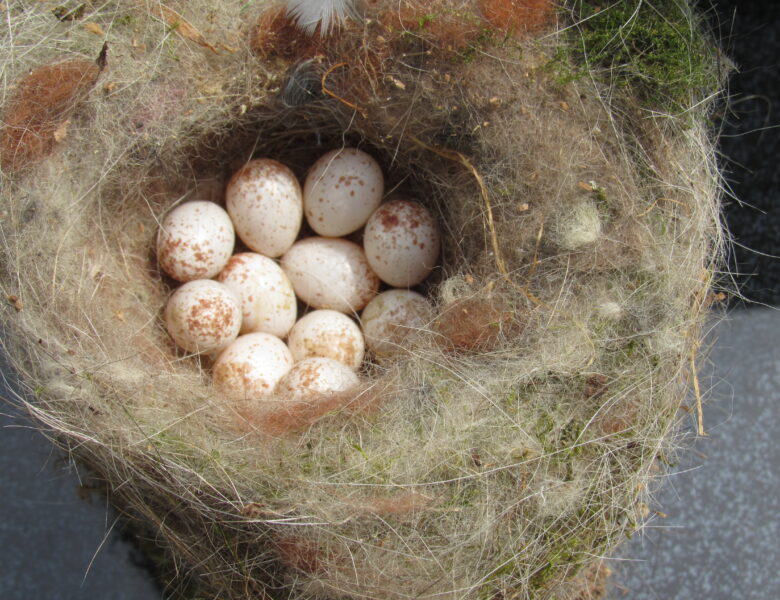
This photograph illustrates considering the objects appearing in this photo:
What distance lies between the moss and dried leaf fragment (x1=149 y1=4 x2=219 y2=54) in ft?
1.86

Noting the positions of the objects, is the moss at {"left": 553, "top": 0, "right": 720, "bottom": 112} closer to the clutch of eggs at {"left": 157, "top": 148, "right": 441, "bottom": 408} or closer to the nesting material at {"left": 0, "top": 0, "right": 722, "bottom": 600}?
the nesting material at {"left": 0, "top": 0, "right": 722, "bottom": 600}

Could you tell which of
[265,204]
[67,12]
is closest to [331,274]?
[265,204]

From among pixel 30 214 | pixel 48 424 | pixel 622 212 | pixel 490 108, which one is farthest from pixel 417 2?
pixel 48 424

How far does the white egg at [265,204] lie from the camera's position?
127 centimetres

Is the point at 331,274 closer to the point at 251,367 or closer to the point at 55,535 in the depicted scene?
the point at 251,367

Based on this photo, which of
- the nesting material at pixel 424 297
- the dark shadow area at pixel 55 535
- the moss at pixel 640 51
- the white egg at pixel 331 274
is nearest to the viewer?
the nesting material at pixel 424 297

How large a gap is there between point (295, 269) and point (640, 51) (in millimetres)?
668

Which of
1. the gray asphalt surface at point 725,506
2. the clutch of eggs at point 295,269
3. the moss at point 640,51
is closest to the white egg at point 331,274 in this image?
the clutch of eggs at point 295,269

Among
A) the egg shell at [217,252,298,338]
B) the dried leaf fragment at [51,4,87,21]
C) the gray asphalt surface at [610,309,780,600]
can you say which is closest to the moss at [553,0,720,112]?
the gray asphalt surface at [610,309,780,600]

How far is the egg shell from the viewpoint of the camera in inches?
49.8

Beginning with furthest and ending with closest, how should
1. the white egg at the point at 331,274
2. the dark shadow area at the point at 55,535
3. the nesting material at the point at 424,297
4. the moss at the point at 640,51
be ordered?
the white egg at the point at 331,274 → the dark shadow area at the point at 55,535 → the moss at the point at 640,51 → the nesting material at the point at 424,297

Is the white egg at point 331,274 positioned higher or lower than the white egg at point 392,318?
higher

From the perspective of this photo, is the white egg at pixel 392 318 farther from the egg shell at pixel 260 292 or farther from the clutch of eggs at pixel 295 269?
the egg shell at pixel 260 292

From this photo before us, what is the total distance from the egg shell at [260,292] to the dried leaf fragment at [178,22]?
361 millimetres
